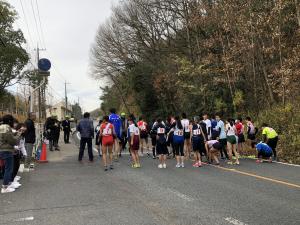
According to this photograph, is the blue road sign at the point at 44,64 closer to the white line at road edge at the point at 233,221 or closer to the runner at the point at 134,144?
the runner at the point at 134,144

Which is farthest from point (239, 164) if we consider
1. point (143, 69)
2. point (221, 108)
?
point (143, 69)

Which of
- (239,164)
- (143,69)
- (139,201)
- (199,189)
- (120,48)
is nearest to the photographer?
(139,201)

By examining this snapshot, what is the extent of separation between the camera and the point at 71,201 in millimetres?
8258

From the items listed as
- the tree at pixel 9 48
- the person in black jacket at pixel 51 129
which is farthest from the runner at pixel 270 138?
the tree at pixel 9 48

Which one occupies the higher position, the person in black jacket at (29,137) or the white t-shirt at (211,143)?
the person in black jacket at (29,137)

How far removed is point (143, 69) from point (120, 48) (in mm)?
5547

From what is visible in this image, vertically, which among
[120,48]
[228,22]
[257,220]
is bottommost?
[257,220]

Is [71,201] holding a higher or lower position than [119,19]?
lower

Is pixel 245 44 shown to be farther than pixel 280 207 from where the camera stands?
Yes

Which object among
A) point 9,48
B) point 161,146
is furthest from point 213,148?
point 9,48

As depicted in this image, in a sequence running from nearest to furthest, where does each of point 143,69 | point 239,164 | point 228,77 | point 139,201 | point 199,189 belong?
point 139,201, point 199,189, point 239,164, point 228,77, point 143,69

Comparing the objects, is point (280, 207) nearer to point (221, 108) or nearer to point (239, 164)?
point (239, 164)

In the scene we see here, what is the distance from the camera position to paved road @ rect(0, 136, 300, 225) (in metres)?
6.75

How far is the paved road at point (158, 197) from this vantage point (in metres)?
6.75
